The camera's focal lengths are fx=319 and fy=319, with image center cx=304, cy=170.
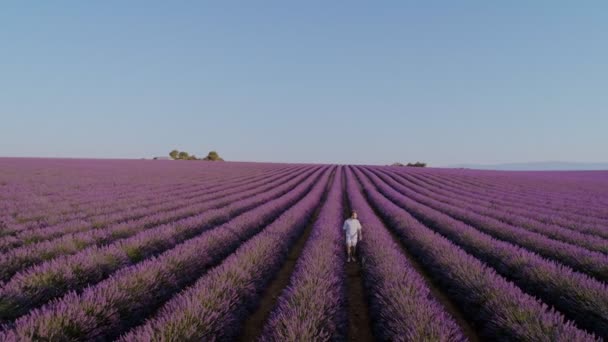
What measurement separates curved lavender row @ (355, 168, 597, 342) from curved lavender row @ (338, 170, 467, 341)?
0.47 meters

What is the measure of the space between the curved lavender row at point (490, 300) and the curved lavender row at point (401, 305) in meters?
0.47

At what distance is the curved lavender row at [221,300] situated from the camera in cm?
307

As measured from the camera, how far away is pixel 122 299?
390 centimetres

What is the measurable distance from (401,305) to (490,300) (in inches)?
50.6

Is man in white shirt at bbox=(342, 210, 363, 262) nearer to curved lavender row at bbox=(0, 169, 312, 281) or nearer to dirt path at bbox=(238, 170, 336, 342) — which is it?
dirt path at bbox=(238, 170, 336, 342)

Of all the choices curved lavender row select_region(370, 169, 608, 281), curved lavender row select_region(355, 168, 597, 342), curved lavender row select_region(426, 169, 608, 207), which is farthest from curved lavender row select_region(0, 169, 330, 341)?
curved lavender row select_region(426, 169, 608, 207)

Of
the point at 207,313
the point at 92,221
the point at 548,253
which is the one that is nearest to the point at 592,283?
the point at 548,253

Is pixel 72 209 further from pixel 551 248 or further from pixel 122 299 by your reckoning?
pixel 551 248

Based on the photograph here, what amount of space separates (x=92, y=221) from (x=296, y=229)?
5742 mm

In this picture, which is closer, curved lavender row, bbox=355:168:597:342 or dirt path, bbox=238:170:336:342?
curved lavender row, bbox=355:168:597:342

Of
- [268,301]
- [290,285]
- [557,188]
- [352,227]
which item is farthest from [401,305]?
[557,188]

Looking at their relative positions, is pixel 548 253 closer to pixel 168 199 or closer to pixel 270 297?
pixel 270 297

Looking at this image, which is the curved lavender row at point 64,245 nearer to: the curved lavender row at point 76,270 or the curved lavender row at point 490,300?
the curved lavender row at point 76,270

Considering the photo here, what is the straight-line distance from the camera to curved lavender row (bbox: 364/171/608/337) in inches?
157
